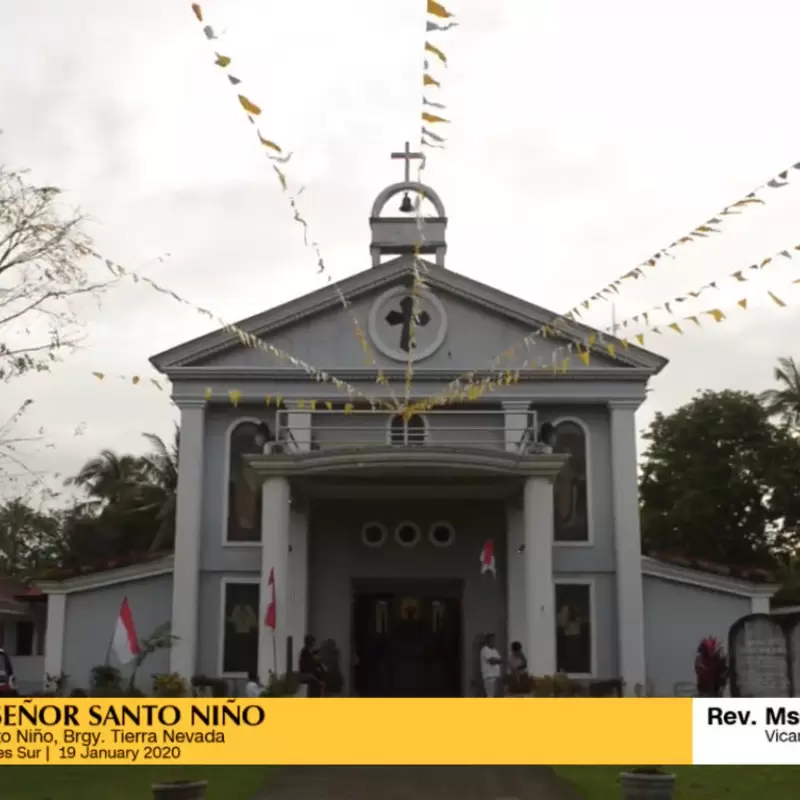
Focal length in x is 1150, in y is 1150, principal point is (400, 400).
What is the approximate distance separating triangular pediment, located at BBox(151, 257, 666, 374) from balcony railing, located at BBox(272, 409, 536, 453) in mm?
1053

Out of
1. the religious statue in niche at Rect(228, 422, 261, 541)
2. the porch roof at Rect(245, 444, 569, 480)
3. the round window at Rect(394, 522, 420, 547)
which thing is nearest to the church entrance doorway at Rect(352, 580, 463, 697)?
the round window at Rect(394, 522, 420, 547)

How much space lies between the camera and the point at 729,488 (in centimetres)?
4472

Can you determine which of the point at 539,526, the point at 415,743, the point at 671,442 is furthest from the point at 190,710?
the point at 671,442

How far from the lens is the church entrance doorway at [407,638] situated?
25.2m

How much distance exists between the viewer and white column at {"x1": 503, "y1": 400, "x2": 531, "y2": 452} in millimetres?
24000

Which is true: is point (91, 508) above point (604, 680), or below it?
above

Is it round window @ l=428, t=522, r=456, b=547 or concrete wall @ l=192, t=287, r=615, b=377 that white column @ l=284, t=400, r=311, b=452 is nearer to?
concrete wall @ l=192, t=287, r=615, b=377

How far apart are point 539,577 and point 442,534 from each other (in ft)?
12.1

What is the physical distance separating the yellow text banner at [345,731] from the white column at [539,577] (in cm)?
880

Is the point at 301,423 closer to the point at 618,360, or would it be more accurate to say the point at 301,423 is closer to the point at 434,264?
the point at 434,264

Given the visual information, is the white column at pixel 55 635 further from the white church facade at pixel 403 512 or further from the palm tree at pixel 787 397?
the palm tree at pixel 787 397
